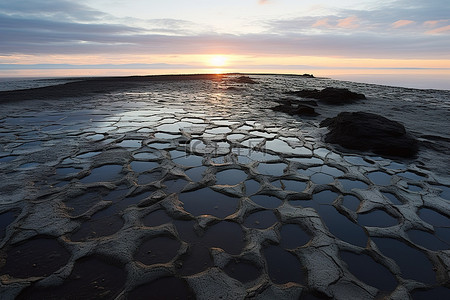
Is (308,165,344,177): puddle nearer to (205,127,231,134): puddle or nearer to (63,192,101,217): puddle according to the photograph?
(205,127,231,134): puddle

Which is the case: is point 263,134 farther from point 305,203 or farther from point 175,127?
point 305,203

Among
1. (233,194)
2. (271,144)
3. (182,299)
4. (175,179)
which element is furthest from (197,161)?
(182,299)

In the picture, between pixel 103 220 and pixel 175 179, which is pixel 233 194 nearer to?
pixel 175 179

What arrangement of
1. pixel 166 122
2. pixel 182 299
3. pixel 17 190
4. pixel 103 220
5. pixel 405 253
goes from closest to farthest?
pixel 182 299 → pixel 405 253 → pixel 103 220 → pixel 17 190 → pixel 166 122

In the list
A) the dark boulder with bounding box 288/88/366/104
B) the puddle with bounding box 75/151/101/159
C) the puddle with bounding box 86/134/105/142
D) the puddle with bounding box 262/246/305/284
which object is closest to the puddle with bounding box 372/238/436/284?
the puddle with bounding box 262/246/305/284

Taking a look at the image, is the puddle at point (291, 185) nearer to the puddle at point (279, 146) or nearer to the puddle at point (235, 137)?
the puddle at point (279, 146)

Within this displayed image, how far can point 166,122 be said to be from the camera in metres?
8.01

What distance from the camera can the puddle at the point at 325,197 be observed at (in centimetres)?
345

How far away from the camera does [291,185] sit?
388 cm

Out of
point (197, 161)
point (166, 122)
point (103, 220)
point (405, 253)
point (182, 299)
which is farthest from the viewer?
point (166, 122)

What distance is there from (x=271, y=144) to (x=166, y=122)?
149 inches

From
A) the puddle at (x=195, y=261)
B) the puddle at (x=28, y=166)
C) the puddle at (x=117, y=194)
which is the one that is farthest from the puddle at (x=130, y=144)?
the puddle at (x=195, y=261)

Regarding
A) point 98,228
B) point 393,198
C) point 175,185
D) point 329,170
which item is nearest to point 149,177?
point 175,185

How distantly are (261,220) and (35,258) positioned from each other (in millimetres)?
2363
